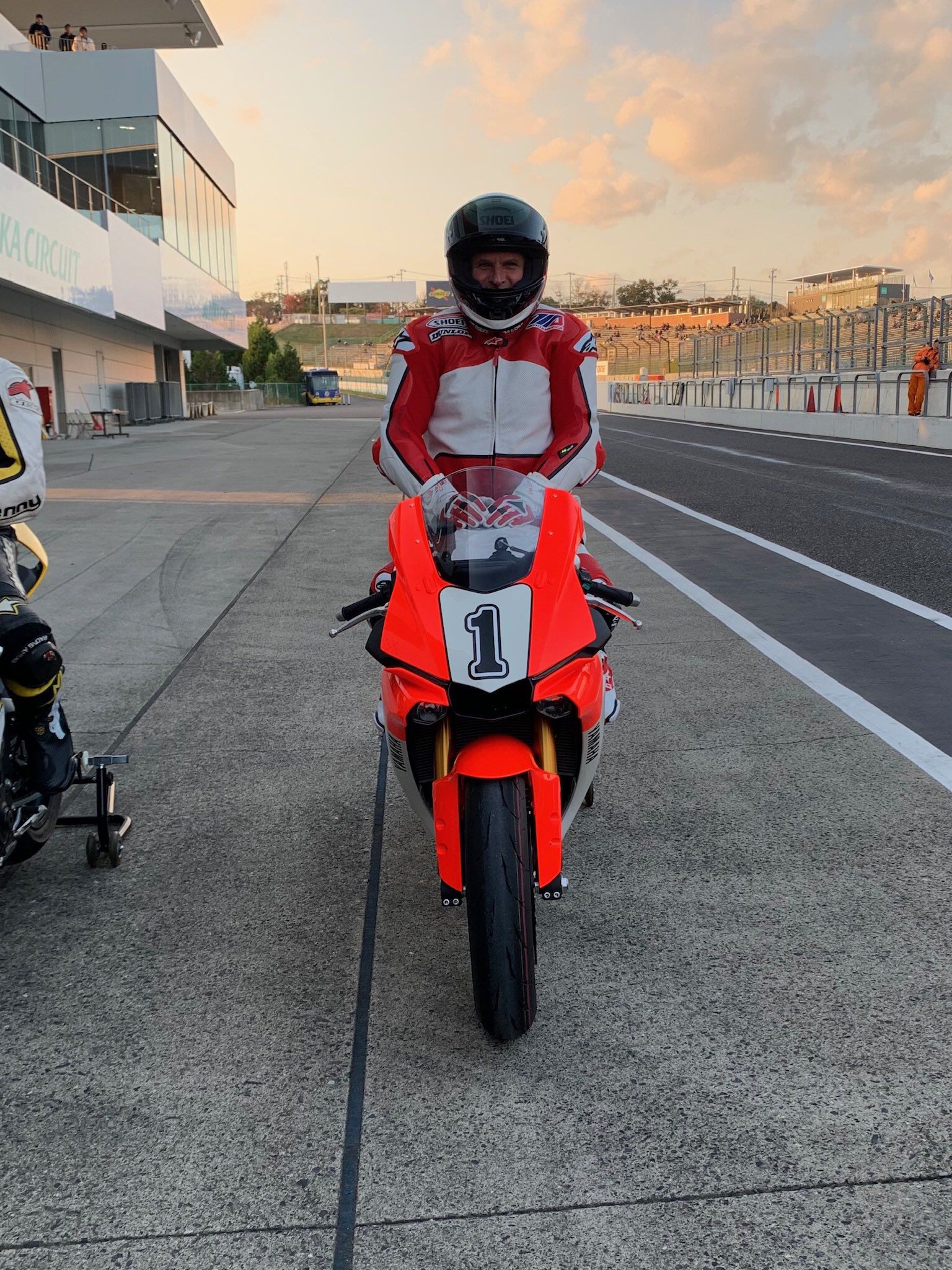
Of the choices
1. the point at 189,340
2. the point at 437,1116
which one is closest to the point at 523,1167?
the point at 437,1116

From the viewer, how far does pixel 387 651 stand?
2.76 meters

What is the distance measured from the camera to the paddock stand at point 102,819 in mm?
3678

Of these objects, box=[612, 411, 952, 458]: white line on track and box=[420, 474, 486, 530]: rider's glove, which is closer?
box=[420, 474, 486, 530]: rider's glove

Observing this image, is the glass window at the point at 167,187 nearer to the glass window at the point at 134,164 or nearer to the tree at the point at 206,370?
the glass window at the point at 134,164

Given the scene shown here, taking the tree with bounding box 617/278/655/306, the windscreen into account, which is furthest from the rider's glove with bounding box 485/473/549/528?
the tree with bounding box 617/278/655/306

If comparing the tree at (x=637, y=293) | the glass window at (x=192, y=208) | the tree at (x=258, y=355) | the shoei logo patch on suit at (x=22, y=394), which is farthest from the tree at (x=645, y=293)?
the shoei logo patch on suit at (x=22, y=394)

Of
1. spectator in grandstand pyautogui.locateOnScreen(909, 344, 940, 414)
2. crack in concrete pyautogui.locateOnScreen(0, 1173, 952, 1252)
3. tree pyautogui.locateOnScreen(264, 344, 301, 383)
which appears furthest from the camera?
tree pyautogui.locateOnScreen(264, 344, 301, 383)

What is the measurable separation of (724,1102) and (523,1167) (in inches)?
18.8

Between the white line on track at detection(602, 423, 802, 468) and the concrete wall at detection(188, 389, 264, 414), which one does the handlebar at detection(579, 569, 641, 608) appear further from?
the concrete wall at detection(188, 389, 264, 414)

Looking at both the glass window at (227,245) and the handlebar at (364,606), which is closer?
the handlebar at (364,606)

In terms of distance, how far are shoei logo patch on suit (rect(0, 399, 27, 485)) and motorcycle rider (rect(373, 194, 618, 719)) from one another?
3.52ft

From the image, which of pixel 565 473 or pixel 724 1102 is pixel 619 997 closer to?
pixel 724 1102

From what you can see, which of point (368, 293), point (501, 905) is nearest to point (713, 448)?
point (501, 905)

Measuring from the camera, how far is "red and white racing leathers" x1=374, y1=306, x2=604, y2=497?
146 inches
